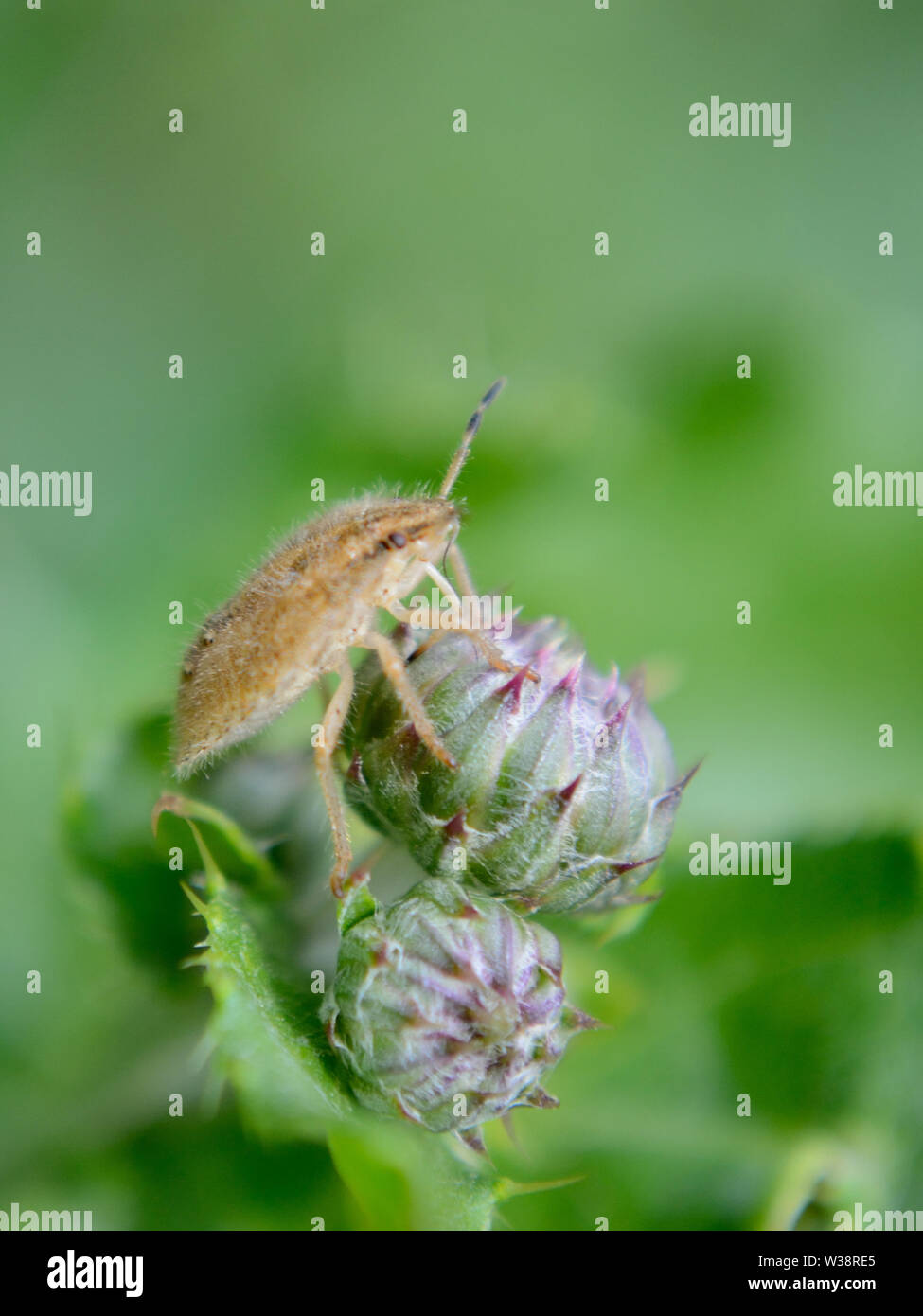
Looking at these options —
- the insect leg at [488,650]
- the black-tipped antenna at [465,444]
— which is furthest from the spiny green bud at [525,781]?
the black-tipped antenna at [465,444]

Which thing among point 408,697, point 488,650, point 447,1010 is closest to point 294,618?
point 408,697

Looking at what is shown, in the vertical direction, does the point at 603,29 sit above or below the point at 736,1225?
above

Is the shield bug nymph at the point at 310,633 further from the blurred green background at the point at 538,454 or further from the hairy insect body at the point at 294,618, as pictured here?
the blurred green background at the point at 538,454

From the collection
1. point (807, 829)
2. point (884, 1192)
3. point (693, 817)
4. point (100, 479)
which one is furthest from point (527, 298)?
point (884, 1192)

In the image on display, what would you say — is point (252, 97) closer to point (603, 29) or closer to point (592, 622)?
point (603, 29)

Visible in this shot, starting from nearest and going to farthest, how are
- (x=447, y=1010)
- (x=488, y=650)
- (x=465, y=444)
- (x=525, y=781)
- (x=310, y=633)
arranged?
1. (x=447, y=1010)
2. (x=525, y=781)
3. (x=488, y=650)
4. (x=310, y=633)
5. (x=465, y=444)

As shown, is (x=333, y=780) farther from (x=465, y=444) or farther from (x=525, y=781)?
(x=465, y=444)

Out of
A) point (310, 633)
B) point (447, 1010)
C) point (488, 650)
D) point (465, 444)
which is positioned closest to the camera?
point (447, 1010)
